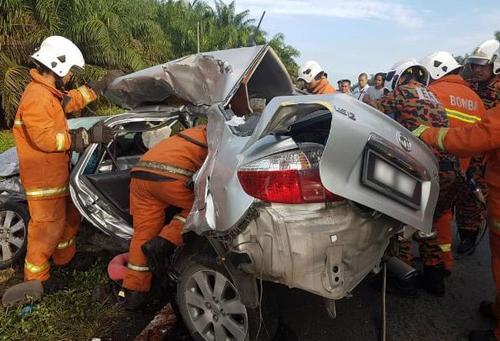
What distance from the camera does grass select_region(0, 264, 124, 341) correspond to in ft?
9.54

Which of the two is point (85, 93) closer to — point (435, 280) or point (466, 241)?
point (435, 280)

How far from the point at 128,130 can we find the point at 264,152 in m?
2.00

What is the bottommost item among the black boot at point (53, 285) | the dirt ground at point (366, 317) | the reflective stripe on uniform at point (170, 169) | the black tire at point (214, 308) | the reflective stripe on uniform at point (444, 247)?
the black boot at point (53, 285)

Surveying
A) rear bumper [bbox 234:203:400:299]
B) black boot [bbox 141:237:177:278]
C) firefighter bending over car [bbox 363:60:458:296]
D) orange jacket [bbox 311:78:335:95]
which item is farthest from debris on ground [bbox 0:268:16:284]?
orange jacket [bbox 311:78:335:95]

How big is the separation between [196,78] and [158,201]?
1142mm

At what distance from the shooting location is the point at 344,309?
3225mm

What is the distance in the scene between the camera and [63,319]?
10.1 feet

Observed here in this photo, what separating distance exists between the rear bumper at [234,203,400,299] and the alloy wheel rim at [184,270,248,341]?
A: 0.44 meters

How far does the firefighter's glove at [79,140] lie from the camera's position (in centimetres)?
348

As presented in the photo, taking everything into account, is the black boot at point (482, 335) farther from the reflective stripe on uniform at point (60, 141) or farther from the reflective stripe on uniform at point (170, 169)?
the reflective stripe on uniform at point (60, 141)

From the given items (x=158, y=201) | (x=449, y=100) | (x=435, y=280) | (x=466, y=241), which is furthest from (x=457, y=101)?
(x=158, y=201)

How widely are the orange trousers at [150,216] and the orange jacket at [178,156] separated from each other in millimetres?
69

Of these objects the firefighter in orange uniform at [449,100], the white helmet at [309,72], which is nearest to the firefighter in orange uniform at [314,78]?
the white helmet at [309,72]

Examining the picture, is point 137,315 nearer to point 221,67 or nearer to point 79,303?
point 79,303
